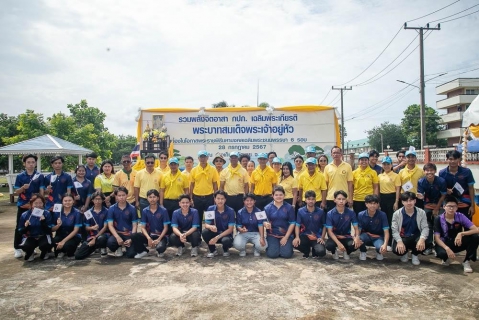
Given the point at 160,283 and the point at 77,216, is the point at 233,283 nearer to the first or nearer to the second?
the point at 160,283

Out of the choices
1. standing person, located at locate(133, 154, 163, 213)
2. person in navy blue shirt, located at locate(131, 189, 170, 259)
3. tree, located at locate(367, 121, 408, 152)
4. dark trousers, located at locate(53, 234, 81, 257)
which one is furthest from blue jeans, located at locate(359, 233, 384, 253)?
tree, located at locate(367, 121, 408, 152)

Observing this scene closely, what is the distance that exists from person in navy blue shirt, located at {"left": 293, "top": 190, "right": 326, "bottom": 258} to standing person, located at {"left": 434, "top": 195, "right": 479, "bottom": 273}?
1.56 meters

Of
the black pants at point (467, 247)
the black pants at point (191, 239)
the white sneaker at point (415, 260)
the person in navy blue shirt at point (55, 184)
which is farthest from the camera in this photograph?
the person in navy blue shirt at point (55, 184)

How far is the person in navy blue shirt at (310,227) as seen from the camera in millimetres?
5066

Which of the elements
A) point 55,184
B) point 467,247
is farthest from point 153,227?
point 467,247

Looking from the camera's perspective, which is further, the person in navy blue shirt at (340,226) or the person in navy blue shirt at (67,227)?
the person in navy blue shirt at (67,227)

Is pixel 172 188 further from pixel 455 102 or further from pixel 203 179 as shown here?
pixel 455 102

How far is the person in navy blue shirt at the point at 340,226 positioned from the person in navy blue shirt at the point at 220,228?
4.95 ft

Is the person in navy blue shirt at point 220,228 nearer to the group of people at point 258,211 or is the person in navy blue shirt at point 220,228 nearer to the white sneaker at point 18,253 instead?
the group of people at point 258,211

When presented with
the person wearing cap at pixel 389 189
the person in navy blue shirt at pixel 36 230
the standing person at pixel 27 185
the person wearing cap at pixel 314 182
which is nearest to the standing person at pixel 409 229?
the person wearing cap at pixel 389 189

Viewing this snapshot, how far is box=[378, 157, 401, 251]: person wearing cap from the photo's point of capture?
18.2 feet

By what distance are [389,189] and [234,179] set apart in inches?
103

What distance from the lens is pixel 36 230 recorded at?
5148 millimetres

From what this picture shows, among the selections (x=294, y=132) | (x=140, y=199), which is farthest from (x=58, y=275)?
(x=294, y=132)
